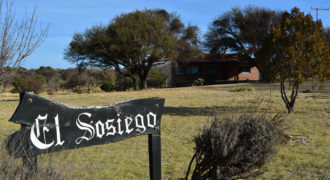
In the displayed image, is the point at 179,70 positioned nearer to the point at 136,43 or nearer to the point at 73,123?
the point at 136,43

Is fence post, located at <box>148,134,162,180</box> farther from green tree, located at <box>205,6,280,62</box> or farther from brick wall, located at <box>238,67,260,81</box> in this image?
brick wall, located at <box>238,67,260,81</box>

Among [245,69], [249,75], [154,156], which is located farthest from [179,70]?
[154,156]

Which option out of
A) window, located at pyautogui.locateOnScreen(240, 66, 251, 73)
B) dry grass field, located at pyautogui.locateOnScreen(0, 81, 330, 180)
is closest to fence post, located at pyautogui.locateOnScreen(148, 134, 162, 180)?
dry grass field, located at pyautogui.locateOnScreen(0, 81, 330, 180)

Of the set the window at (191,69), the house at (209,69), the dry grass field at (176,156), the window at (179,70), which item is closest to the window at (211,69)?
the house at (209,69)

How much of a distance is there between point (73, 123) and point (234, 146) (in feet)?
5.89

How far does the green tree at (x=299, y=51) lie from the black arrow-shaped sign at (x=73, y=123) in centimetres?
888

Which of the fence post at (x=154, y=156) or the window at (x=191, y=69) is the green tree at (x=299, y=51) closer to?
the fence post at (x=154, y=156)

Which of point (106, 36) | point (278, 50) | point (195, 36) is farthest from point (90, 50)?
point (278, 50)

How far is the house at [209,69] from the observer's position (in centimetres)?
3712

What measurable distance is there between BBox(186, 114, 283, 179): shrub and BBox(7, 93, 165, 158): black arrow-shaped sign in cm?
67

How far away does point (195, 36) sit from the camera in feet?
111

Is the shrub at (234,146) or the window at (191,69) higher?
the window at (191,69)

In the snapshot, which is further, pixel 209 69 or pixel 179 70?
pixel 209 69

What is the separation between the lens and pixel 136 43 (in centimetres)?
2853
